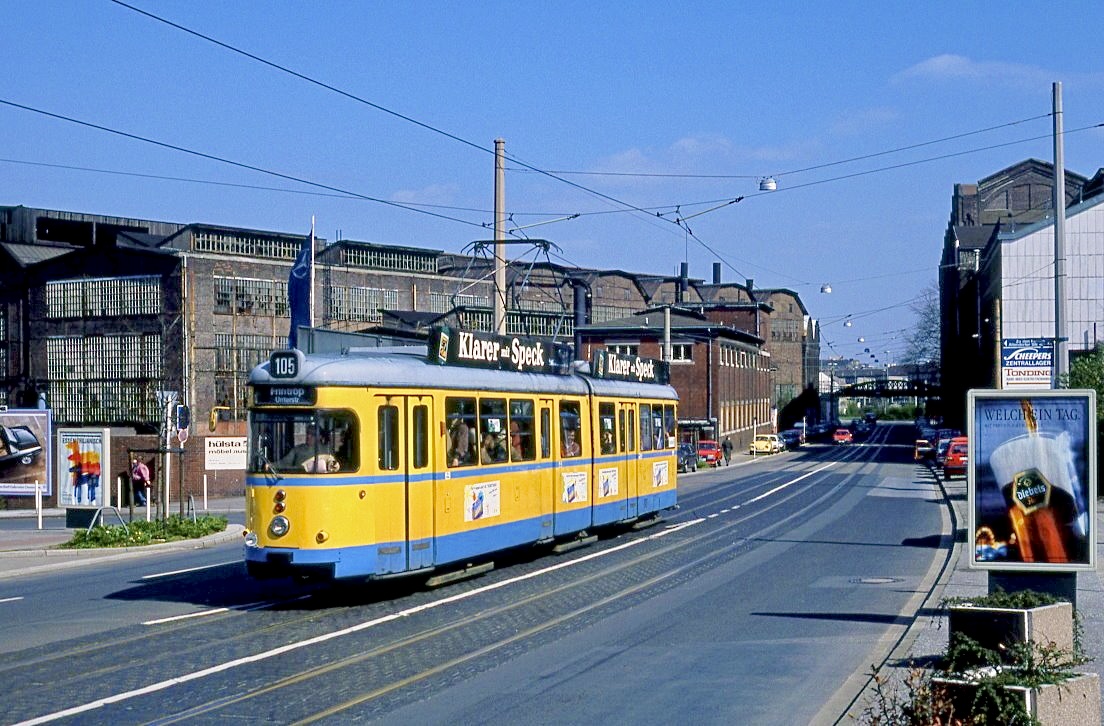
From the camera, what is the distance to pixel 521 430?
19531 mm

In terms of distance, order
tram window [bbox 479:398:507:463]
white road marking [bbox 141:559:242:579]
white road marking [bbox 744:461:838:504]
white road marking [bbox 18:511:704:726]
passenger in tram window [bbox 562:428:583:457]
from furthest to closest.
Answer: white road marking [bbox 744:461:838:504] < passenger in tram window [bbox 562:428:583:457] < white road marking [bbox 141:559:242:579] < tram window [bbox 479:398:507:463] < white road marking [bbox 18:511:704:726]

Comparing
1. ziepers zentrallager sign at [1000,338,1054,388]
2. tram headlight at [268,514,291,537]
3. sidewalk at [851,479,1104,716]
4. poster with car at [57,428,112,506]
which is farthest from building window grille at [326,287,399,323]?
tram headlight at [268,514,291,537]

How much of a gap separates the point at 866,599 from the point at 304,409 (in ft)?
23.9

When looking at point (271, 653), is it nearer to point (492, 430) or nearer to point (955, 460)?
point (492, 430)

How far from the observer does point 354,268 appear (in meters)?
70.8

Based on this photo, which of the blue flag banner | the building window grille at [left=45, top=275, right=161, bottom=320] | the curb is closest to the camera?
the curb

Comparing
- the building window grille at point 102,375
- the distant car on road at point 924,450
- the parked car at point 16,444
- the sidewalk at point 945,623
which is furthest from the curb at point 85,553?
the distant car on road at point 924,450

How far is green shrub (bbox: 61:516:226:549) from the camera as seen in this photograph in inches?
971

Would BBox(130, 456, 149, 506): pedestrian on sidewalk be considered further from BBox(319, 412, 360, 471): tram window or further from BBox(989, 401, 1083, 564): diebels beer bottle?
BBox(989, 401, 1083, 564): diebels beer bottle

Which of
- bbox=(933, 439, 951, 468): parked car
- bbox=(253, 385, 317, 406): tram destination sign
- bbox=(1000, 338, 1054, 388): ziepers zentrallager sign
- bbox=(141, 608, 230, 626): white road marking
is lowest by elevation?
bbox=(933, 439, 951, 468): parked car

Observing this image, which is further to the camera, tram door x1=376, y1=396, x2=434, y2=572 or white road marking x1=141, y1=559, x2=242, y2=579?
white road marking x1=141, y1=559, x2=242, y2=579

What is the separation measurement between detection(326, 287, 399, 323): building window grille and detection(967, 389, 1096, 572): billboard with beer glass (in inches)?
2248

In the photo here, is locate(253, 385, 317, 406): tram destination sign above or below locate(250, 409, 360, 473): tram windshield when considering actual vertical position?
above

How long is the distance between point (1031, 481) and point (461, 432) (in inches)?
323
